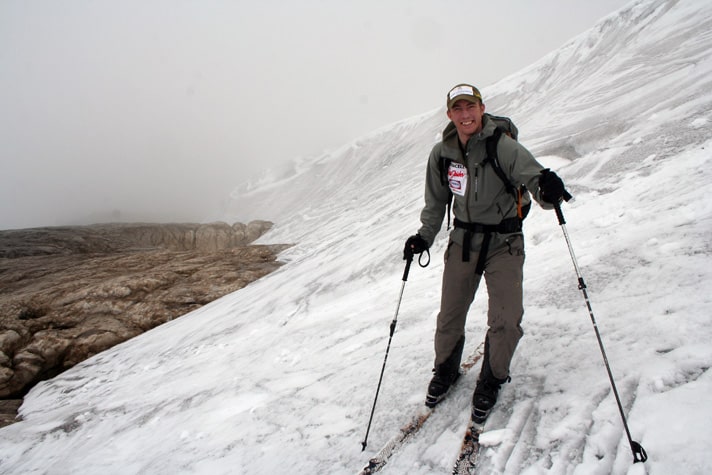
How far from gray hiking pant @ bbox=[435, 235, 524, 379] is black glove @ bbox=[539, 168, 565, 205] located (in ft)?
1.82

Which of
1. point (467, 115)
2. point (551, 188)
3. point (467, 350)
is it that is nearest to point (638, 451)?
point (551, 188)

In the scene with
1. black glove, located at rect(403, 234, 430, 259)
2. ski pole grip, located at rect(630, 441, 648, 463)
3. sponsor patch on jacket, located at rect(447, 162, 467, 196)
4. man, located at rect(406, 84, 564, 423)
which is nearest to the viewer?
ski pole grip, located at rect(630, 441, 648, 463)

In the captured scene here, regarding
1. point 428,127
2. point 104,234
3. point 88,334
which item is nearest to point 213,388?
point 88,334

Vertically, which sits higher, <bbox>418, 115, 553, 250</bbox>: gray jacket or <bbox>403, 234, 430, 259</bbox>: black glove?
<bbox>418, 115, 553, 250</bbox>: gray jacket

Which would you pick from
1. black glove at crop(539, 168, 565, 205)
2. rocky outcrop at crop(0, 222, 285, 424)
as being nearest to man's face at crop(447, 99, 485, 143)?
black glove at crop(539, 168, 565, 205)

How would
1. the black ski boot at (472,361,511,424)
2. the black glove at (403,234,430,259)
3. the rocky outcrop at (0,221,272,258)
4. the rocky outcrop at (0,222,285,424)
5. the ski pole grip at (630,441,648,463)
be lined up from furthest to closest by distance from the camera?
the rocky outcrop at (0,221,272,258) → the rocky outcrop at (0,222,285,424) → the black glove at (403,234,430,259) → the black ski boot at (472,361,511,424) → the ski pole grip at (630,441,648,463)

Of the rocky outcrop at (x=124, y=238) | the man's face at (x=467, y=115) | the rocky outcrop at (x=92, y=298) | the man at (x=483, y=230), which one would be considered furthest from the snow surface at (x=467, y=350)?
the rocky outcrop at (x=124, y=238)

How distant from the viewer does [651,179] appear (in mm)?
7301

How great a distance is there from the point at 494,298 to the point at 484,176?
1.18m

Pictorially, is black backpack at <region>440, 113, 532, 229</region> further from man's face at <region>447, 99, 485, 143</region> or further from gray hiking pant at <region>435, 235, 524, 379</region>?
gray hiking pant at <region>435, 235, 524, 379</region>

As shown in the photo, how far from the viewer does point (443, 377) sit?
13.1 ft

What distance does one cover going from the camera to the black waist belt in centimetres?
351

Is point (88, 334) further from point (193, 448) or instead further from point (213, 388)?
point (193, 448)

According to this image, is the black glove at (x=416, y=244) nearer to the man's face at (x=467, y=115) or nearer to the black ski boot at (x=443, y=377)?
the black ski boot at (x=443, y=377)
